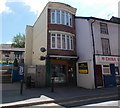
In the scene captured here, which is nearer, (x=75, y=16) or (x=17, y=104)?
(x=17, y=104)

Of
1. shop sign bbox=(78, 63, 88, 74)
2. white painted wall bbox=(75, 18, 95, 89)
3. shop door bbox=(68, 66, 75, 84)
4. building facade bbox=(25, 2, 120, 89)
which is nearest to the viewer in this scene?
white painted wall bbox=(75, 18, 95, 89)

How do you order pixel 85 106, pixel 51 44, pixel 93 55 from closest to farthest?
1. pixel 85 106
2. pixel 93 55
3. pixel 51 44

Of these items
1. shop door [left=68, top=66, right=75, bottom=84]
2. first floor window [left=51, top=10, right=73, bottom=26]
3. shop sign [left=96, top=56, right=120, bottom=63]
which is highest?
first floor window [left=51, top=10, right=73, bottom=26]

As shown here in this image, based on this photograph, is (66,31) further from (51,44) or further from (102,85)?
(102,85)

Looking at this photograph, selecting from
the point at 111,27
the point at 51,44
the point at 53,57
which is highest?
the point at 111,27

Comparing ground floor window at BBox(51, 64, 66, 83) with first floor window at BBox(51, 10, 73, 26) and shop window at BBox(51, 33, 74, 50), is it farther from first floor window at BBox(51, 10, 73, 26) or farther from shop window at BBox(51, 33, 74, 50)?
A: first floor window at BBox(51, 10, 73, 26)

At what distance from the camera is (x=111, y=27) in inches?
614

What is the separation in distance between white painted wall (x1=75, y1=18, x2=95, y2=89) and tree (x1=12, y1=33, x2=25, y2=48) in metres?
30.4

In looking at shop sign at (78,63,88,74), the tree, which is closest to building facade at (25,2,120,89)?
shop sign at (78,63,88,74)

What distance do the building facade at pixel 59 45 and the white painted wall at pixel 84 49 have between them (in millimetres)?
655

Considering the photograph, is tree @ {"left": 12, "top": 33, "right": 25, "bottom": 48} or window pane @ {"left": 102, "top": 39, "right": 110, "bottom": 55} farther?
tree @ {"left": 12, "top": 33, "right": 25, "bottom": 48}

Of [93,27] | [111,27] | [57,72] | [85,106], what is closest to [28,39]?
[57,72]

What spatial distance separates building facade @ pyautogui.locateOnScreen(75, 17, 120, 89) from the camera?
1267 centimetres

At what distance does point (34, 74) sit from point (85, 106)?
7838mm
